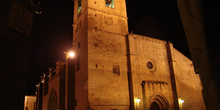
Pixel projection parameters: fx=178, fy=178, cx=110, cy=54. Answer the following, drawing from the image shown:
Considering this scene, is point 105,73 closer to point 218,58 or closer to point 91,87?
point 91,87

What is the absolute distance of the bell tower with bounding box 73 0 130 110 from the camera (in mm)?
16516

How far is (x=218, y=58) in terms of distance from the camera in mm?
1840

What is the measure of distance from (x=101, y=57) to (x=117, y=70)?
2.22m

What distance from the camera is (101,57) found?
17.8 m

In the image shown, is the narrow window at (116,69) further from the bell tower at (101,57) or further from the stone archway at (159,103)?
the stone archway at (159,103)

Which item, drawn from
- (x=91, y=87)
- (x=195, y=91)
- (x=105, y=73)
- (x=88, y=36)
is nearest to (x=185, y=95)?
(x=195, y=91)

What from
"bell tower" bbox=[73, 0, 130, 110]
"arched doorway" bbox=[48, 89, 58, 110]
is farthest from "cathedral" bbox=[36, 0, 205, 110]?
"arched doorway" bbox=[48, 89, 58, 110]

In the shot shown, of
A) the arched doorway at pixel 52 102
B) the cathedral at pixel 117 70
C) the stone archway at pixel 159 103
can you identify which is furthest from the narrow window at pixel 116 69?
the arched doorway at pixel 52 102

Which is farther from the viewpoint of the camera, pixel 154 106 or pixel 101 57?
pixel 154 106

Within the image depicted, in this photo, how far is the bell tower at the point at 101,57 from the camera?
16516 mm

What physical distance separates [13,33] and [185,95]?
2114 cm

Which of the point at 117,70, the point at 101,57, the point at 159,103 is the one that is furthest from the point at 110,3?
the point at 159,103

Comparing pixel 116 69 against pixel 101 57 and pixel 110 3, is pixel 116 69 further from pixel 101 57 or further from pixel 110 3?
pixel 110 3

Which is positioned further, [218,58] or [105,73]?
[105,73]
